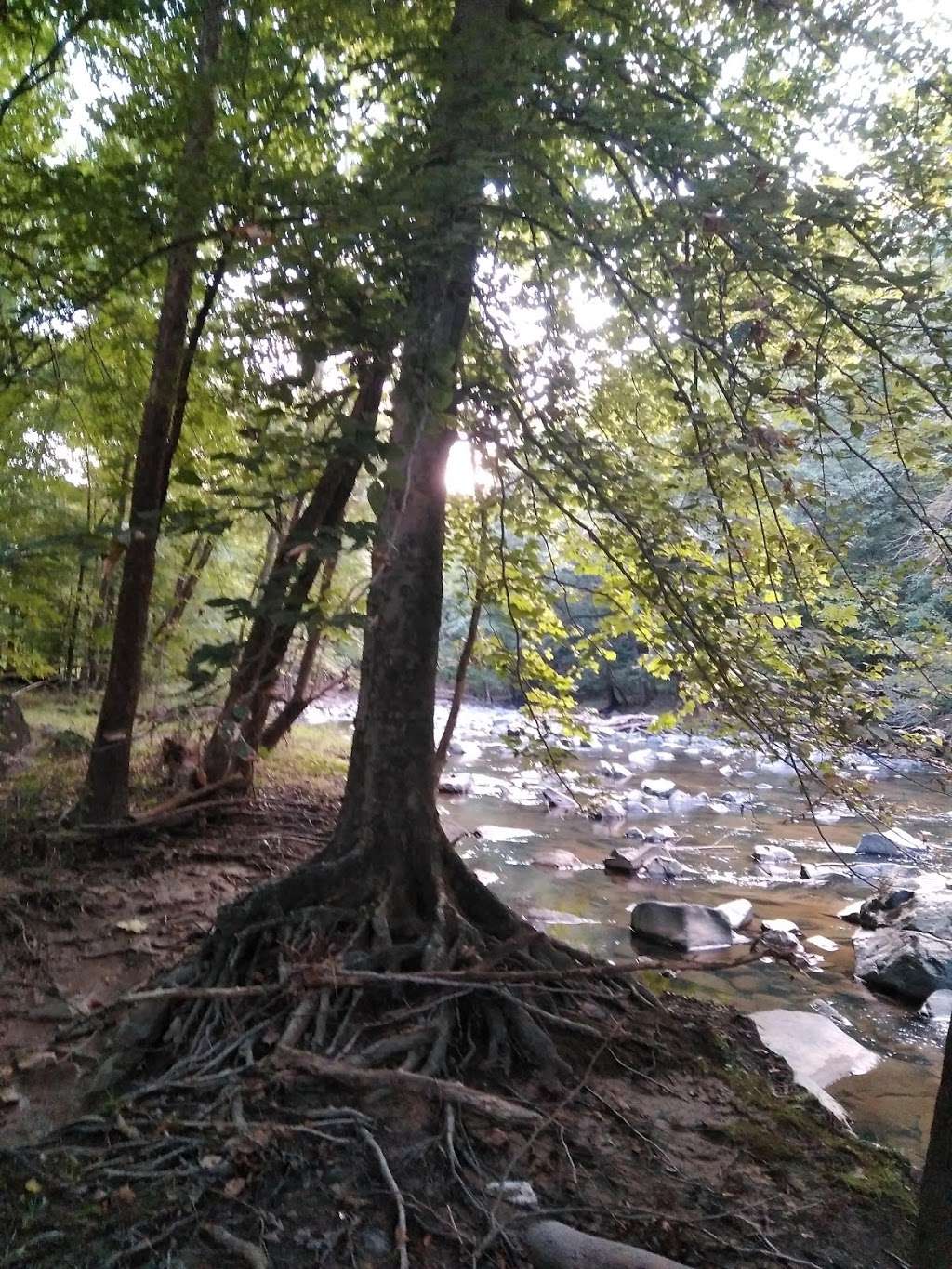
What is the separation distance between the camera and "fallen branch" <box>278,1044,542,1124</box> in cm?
368

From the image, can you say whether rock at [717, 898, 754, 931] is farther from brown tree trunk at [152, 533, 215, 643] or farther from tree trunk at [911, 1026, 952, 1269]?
brown tree trunk at [152, 533, 215, 643]

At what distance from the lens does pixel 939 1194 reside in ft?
8.12

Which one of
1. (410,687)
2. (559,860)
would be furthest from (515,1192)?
(559,860)

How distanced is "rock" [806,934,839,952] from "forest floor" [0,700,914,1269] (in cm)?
469

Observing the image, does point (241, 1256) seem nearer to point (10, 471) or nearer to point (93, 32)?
point (93, 32)

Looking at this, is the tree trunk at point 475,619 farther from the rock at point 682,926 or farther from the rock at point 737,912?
the rock at point 737,912

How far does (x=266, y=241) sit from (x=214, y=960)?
143 inches

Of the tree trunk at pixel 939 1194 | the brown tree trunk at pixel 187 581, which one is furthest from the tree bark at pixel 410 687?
the brown tree trunk at pixel 187 581

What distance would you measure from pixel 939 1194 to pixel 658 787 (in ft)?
52.0

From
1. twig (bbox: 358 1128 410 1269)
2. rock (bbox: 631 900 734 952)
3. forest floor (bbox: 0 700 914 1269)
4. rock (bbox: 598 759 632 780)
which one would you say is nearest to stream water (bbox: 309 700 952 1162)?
rock (bbox: 631 900 734 952)

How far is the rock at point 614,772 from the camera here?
65.9 ft

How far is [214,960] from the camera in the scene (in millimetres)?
4586

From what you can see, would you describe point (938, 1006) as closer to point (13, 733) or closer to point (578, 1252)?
point (578, 1252)

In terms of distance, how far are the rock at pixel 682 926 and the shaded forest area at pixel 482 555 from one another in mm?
3167
